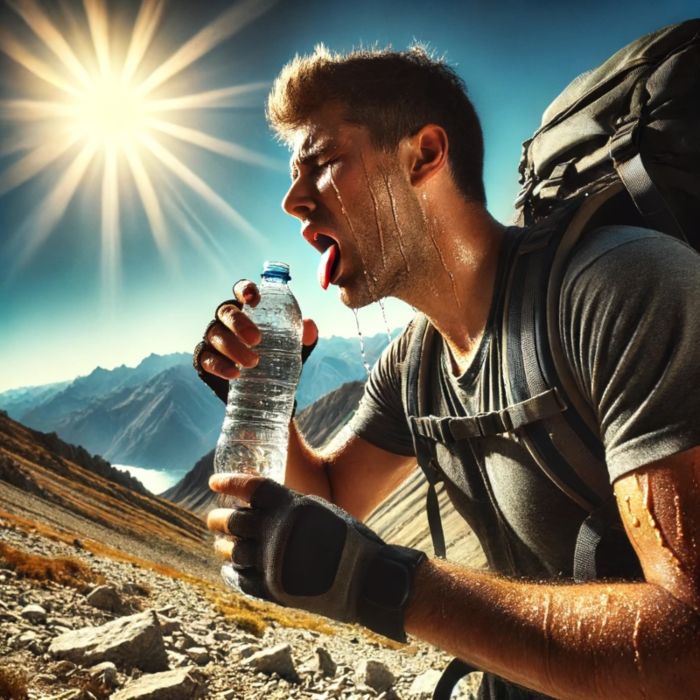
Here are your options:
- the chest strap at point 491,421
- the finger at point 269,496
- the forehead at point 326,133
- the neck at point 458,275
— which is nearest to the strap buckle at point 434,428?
the chest strap at point 491,421

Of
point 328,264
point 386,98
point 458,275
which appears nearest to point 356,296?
point 328,264

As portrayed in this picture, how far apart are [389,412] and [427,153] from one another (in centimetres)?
188

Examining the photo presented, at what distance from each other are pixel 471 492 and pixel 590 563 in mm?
994

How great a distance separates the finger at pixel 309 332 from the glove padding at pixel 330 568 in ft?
6.71

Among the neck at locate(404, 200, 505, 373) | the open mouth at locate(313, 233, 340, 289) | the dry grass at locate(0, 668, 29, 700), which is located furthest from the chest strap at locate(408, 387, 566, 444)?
the dry grass at locate(0, 668, 29, 700)

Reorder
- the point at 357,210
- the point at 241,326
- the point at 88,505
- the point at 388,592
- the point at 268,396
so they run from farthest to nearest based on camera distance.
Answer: the point at 88,505 → the point at 268,396 → the point at 357,210 → the point at 241,326 → the point at 388,592

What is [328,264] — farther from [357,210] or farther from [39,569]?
[39,569]

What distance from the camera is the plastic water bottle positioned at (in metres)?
4.08

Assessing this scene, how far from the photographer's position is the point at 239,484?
7.44 feet

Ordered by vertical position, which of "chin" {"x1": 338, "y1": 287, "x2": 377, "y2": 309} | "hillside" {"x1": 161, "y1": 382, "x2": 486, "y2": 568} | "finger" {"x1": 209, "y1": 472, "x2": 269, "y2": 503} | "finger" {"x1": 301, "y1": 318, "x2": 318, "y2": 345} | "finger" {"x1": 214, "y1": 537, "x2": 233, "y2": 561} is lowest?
"finger" {"x1": 214, "y1": 537, "x2": 233, "y2": 561}

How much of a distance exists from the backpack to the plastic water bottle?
3.77 feet

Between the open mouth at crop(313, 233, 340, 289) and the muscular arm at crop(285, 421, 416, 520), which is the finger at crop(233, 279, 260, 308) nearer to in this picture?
the open mouth at crop(313, 233, 340, 289)

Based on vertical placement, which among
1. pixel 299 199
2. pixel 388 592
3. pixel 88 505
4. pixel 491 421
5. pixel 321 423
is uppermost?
pixel 321 423

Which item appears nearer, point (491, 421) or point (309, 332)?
point (491, 421)
